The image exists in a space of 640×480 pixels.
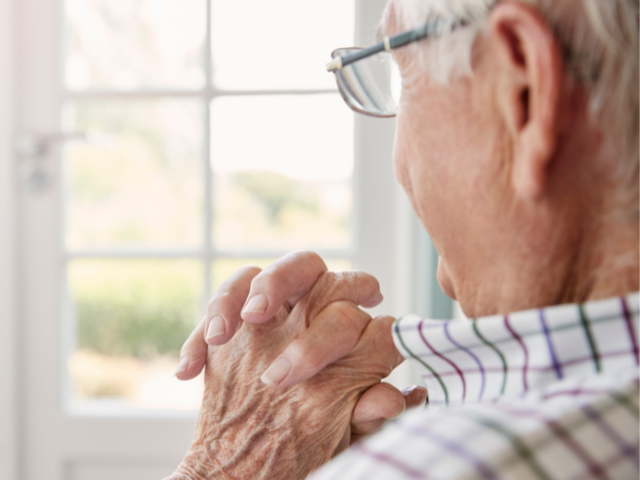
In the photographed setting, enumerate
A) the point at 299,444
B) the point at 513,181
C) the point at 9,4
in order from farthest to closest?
the point at 9,4, the point at 299,444, the point at 513,181

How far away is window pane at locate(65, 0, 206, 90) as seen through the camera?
1540 millimetres

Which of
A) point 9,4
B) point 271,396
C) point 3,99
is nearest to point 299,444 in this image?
point 271,396

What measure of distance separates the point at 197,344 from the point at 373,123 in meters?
0.96

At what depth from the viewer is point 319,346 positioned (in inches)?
24.5

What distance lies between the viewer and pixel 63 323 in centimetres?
156

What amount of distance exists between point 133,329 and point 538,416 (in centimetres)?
360

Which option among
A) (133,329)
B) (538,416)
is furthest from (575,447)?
(133,329)

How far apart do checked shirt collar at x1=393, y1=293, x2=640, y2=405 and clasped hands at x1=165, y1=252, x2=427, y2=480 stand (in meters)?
0.12

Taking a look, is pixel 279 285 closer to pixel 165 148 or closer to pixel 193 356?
pixel 193 356

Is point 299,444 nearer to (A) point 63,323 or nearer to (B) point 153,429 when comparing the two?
(B) point 153,429

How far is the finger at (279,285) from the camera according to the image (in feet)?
2.06

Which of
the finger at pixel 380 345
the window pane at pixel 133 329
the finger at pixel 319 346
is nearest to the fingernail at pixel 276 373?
the finger at pixel 319 346

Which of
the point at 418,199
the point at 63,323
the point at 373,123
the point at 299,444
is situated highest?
the point at 373,123

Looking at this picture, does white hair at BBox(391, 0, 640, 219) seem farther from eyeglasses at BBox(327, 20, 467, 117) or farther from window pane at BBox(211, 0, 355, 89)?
window pane at BBox(211, 0, 355, 89)
